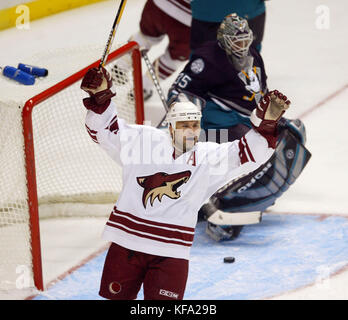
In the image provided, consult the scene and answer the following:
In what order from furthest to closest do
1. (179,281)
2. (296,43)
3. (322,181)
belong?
(296,43), (322,181), (179,281)

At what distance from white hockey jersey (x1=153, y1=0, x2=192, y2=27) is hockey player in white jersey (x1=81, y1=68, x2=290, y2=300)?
228 centimetres

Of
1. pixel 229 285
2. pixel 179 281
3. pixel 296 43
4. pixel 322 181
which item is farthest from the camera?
pixel 296 43

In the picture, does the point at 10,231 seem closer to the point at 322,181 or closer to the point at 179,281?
the point at 179,281

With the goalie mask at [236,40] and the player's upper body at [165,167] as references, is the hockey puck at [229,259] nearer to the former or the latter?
the goalie mask at [236,40]

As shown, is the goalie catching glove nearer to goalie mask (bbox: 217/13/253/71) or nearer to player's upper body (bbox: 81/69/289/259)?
player's upper body (bbox: 81/69/289/259)

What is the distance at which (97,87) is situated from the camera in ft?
9.22

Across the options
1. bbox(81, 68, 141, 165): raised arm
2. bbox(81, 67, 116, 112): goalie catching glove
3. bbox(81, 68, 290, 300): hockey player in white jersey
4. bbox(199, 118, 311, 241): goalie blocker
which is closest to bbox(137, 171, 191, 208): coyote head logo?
bbox(81, 68, 290, 300): hockey player in white jersey

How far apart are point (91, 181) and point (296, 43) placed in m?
2.64

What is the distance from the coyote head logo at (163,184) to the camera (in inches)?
114

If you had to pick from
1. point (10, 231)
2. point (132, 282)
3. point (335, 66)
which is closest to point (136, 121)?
point (10, 231)

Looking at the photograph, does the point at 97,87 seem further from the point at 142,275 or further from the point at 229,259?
the point at 229,259

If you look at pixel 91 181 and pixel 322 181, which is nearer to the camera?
pixel 91 181

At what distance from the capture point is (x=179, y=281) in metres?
2.93

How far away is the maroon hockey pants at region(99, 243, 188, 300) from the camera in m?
2.92
